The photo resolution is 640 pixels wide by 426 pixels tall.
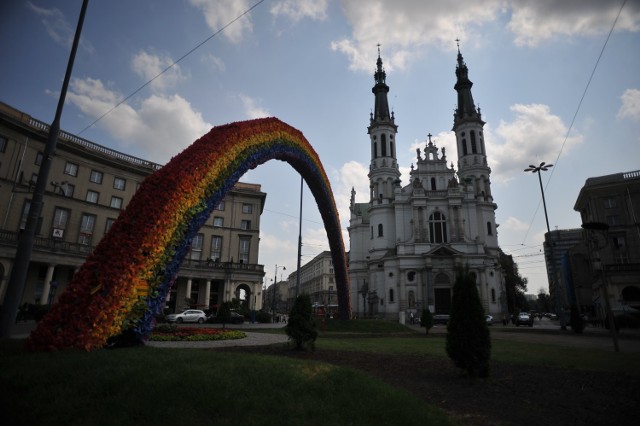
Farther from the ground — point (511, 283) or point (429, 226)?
point (429, 226)

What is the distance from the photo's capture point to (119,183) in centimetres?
4278

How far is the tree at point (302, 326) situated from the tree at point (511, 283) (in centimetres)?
6714

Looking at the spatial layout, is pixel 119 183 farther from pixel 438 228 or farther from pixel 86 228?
pixel 438 228

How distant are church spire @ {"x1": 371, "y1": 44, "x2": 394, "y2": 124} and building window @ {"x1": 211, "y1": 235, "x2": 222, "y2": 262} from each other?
39.1 m

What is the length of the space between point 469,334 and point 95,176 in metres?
44.7

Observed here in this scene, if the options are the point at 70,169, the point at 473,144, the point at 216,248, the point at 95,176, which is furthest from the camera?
the point at 473,144

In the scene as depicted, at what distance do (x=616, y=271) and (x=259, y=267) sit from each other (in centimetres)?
4334

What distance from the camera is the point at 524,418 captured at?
578 centimetres

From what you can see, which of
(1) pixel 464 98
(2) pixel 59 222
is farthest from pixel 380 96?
(2) pixel 59 222

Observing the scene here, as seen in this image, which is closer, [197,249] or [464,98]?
[197,249]

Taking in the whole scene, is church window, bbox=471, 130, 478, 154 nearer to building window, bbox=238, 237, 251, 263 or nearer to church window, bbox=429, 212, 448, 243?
church window, bbox=429, 212, 448, 243

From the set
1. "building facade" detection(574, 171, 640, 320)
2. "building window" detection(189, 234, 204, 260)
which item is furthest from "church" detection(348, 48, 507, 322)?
"building window" detection(189, 234, 204, 260)

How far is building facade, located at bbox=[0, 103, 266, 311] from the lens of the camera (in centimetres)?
3294

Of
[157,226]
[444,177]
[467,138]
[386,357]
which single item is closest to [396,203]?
[444,177]
